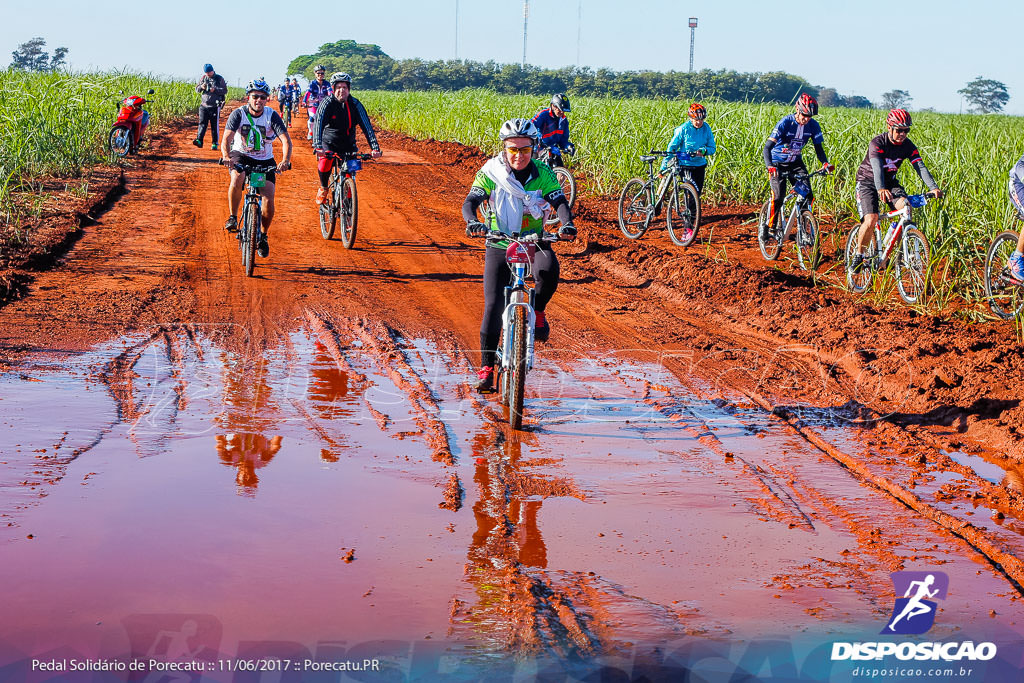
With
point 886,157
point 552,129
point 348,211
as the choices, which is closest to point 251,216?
point 348,211

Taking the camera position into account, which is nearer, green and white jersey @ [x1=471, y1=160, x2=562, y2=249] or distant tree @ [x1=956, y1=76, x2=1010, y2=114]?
green and white jersey @ [x1=471, y1=160, x2=562, y2=249]

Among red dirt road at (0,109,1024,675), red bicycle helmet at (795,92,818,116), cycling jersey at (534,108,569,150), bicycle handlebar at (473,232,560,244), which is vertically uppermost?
red bicycle helmet at (795,92,818,116)

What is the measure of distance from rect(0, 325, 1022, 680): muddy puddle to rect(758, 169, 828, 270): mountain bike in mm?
5309

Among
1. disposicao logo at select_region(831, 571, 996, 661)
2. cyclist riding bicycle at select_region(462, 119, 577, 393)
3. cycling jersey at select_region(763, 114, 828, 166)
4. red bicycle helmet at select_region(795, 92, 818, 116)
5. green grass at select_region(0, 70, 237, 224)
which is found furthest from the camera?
green grass at select_region(0, 70, 237, 224)

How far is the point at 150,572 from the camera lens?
3879 millimetres

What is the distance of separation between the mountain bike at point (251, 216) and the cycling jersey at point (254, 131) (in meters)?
0.17

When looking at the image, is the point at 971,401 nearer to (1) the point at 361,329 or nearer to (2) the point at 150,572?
(1) the point at 361,329

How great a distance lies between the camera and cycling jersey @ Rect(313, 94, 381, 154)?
1178 centimetres

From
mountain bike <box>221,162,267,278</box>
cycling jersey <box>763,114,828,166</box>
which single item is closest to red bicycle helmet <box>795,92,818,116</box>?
cycling jersey <box>763,114,828,166</box>

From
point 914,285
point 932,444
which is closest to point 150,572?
point 932,444

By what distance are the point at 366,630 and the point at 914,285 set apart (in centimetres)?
770

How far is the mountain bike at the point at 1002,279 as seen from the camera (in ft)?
28.3

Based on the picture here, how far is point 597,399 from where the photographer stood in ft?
22.3

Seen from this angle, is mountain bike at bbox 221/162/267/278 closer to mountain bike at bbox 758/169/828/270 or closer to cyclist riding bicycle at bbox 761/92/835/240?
cyclist riding bicycle at bbox 761/92/835/240
